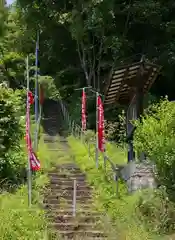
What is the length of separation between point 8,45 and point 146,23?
1070 centimetres

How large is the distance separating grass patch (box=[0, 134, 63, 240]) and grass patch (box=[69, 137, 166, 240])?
6.07ft

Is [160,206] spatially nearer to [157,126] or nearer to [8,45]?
[157,126]

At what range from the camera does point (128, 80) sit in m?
17.6

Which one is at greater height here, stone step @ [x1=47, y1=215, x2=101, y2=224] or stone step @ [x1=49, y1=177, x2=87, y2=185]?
stone step @ [x1=49, y1=177, x2=87, y2=185]

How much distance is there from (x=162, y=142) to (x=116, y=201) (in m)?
2.88

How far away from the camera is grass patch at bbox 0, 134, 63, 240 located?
12133mm

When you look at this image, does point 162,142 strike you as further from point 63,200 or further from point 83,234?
point 63,200

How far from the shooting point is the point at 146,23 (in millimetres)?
29766

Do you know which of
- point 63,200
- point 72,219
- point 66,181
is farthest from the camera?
point 66,181

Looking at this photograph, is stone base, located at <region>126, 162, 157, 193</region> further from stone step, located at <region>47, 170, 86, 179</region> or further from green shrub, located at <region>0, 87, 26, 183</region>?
green shrub, located at <region>0, 87, 26, 183</region>

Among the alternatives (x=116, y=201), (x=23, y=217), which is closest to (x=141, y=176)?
(x=116, y=201)

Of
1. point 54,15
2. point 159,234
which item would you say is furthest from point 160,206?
point 54,15

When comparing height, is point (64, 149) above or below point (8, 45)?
below

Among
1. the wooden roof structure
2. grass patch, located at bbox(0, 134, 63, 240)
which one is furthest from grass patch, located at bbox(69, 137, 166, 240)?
the wooden roof structure
